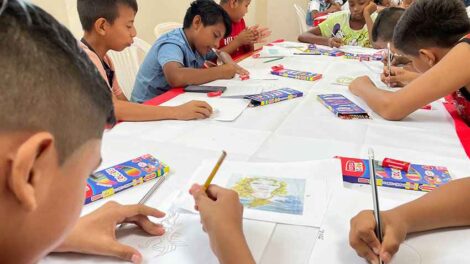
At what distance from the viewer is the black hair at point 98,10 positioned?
1.35 meters

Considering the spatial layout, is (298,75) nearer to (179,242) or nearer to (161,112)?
(161,112)

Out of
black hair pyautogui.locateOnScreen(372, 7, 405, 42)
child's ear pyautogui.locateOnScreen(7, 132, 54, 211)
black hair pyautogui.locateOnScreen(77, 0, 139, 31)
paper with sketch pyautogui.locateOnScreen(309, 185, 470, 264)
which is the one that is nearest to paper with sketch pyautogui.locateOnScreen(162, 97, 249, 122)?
black hair pyautogui.locateOnScreen(77, 0, 139, 31)

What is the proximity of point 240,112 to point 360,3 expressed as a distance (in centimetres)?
172

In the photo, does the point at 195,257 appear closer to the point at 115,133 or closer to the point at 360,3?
the point at 115,133

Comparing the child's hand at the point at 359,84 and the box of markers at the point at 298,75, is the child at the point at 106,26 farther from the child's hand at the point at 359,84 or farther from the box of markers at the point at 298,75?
the child's hand at the point at 359,84

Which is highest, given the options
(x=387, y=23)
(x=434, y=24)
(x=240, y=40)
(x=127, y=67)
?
(x=434, y=24)

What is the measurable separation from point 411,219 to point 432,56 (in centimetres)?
71

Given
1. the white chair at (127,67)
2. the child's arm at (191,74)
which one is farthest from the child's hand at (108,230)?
the white chair at (127,67)

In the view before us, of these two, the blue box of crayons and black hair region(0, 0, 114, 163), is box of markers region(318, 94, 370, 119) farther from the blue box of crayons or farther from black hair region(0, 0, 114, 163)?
black hair region(0, 0, 114, 163)

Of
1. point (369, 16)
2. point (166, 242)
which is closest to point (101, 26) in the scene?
point (166, 242)

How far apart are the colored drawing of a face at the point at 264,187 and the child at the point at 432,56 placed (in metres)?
0.53

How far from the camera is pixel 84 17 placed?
139 centimetres

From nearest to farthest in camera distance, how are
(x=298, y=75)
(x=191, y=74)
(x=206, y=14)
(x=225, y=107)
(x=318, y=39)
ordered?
(x=225, y=107)
(x=191, y=74)
(x=298, y=75)
(x=206, y=14)
(x=318, y=39)

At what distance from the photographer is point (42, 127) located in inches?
13.1
